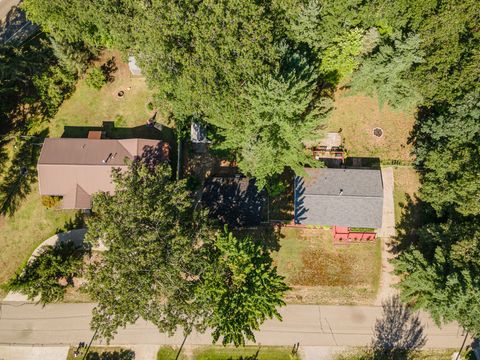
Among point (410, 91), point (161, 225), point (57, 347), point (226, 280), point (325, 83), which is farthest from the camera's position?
point (325, 83)

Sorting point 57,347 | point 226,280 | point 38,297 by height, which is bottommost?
point 57,347

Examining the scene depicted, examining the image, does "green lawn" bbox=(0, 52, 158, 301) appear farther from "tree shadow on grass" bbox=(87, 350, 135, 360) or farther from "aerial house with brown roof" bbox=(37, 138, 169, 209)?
"tree shadow on grass" bbox=(87, 350, 135, 360)

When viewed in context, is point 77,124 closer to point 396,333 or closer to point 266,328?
point 266,328

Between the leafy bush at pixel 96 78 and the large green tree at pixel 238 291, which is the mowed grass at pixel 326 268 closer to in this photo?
the large green tree at pixel 238 291

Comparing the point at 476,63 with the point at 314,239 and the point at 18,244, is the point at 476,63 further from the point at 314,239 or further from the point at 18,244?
the point at 18,244

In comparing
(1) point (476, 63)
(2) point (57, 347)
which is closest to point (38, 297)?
(2) point (57, 347)

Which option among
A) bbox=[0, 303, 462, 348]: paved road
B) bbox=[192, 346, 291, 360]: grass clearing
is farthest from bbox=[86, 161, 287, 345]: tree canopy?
bbox=[0, 303, 462, 348]: paved road

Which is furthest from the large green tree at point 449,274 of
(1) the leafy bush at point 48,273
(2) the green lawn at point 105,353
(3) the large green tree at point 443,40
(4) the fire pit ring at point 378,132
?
(1) the leafy bush at point 48,273
